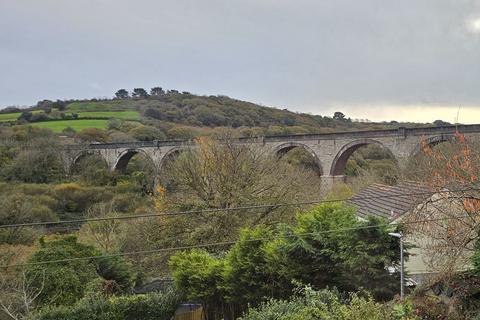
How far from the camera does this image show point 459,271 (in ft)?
22.1

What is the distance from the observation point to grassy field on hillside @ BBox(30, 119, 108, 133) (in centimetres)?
5284

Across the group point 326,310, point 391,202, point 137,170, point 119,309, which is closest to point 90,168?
point 137,170

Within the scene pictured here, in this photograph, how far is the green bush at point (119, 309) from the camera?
9039 millimetres

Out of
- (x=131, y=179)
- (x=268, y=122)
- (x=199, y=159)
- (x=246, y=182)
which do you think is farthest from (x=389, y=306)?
(x=268, y=122)

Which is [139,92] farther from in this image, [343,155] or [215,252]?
[215,252]

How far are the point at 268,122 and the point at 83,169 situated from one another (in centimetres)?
3509

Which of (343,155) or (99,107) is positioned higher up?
(99,107)

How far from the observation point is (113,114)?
228 feet

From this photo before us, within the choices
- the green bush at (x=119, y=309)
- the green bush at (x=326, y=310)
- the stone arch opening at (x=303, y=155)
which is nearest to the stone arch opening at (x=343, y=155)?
the stone arch opening at (x=303, y=155)

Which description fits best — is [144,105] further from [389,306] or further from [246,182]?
[389,306]

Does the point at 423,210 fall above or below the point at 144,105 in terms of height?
below

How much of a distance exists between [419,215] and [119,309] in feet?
21.2

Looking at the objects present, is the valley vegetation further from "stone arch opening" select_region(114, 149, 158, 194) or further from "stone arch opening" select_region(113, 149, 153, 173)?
"stone arch opening" select_region(113, 149, 153, 173)

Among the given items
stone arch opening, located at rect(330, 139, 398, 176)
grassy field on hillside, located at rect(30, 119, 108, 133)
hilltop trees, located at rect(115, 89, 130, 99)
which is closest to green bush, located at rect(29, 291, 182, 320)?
stone arch opening, located at rect(330, 139, 398, 176)
